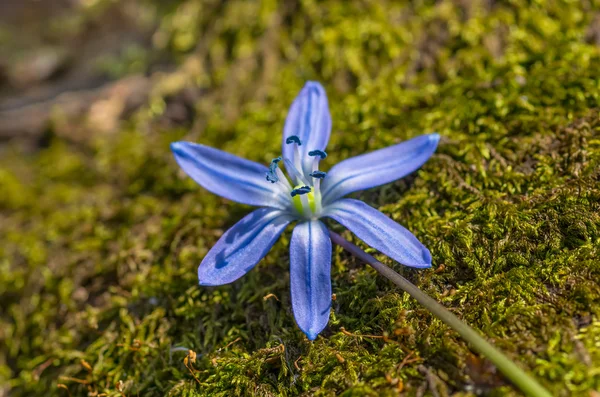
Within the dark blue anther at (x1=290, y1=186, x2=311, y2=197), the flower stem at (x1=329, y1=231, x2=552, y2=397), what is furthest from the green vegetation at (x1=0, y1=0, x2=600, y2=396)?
the dark blue anther at (x1=290, y1=186, x2=311, y2=197)

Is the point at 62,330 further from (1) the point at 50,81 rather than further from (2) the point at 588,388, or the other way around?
(1) the point at 50,81

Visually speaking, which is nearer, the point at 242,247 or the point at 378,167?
the point at 242,247

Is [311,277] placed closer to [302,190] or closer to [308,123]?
[302,190]

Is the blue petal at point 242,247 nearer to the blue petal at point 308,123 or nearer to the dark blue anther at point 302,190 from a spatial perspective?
the dark blue anther at point 302,190

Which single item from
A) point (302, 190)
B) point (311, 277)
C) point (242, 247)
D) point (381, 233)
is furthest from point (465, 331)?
point (242, 247)

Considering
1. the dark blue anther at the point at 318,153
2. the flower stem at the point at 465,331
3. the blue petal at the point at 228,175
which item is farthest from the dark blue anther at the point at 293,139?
the flower stem at the point at 465,331

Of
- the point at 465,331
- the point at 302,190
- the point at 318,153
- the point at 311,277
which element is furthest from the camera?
the point at 318,153

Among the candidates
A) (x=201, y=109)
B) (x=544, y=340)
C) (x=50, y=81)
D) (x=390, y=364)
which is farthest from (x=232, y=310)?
(x=50, y=81)
